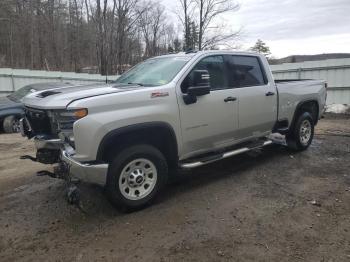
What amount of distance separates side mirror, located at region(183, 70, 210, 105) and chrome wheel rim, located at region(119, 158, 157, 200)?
3.32 feet

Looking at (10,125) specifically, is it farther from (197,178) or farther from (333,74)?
(333,74)

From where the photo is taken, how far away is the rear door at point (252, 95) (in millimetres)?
5551

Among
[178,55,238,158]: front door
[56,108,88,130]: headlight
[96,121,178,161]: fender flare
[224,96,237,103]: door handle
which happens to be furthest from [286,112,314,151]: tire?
[56,108,88,130]: headlight

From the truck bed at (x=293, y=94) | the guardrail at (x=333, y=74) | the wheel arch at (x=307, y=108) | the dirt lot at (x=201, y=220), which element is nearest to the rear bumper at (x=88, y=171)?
the dirt lot at (x=201, y=220)

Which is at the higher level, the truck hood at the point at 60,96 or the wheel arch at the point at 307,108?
the truck hood at the point at 60,96

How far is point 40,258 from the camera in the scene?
3.45 meters

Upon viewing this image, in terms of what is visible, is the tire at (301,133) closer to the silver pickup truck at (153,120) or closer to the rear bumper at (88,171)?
the silver pickup truck at (153,120)

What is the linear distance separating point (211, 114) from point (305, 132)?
3125 millimetres

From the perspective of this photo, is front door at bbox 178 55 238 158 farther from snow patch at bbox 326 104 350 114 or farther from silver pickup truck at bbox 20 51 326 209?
snow patch at bbox 326 104 350 114

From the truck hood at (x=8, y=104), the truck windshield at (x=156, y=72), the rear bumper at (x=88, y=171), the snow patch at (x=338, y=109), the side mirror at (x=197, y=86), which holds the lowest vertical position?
the rear bumper at (x=88, y=171)

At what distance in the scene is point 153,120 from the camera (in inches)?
170

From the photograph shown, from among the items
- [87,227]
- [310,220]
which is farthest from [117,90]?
[310,220]

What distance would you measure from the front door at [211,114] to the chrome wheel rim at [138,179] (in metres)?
0.62

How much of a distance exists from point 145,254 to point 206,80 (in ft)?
7.78
